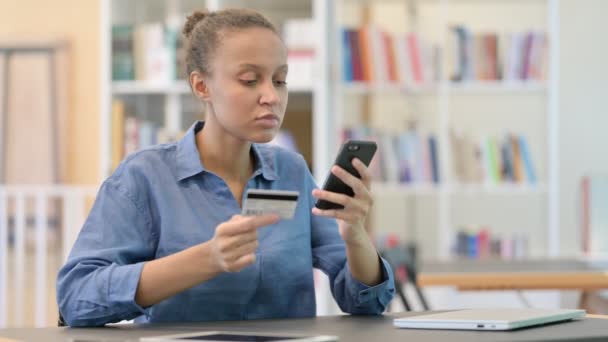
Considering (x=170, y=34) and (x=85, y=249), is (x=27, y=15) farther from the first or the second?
(x=85, y=249)

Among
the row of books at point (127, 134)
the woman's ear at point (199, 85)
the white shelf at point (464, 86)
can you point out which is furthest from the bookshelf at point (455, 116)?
the woman's ear at point (199, 85)

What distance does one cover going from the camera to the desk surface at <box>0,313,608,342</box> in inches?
57.2

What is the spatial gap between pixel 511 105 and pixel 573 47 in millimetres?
501

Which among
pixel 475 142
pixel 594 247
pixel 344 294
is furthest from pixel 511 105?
pixel 344 294

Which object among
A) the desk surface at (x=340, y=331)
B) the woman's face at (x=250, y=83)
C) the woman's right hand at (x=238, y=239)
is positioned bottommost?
the desk surface at (x=340, y=331)

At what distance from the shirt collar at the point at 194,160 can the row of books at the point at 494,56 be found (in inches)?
125

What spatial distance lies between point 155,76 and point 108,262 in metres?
2.91

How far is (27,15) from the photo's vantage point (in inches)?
241

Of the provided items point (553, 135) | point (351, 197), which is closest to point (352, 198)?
point (351, 197)

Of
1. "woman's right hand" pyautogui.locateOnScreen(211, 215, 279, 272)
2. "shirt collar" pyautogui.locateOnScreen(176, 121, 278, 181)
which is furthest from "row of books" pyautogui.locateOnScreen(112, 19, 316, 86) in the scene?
"woman's right hand" pyautogui.locateOnScreen(211, 215, 279, 272)

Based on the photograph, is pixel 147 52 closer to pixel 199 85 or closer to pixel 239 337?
pixel 199 85

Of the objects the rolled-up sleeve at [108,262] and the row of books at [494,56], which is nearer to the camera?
the rolled-up sleeve at [108,262]

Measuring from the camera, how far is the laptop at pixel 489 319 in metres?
1.52

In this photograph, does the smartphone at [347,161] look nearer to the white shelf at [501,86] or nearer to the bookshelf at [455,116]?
the white shelf at [501,86]
